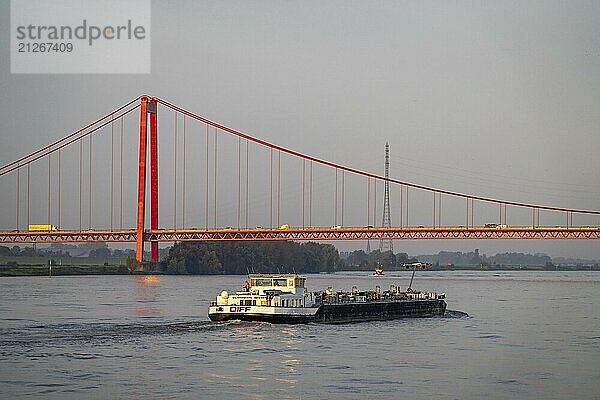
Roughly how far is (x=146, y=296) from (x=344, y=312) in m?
25.3

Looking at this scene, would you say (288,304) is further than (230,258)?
No

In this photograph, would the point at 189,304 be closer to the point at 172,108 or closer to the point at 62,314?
the point at 62,314

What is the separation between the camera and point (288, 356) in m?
36.4

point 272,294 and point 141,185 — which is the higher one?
point 141,185

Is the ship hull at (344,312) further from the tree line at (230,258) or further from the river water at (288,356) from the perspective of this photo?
the tree line at (230,258)

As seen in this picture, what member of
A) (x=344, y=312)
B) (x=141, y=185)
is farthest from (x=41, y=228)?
(x=344, y=312)

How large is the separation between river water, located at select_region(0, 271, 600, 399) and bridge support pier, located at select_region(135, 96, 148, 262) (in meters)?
42.0

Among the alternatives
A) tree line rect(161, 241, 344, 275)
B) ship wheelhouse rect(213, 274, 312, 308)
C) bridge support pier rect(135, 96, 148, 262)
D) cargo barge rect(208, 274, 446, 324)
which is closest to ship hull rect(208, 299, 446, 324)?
cargo barge rect(208, 274, 446, 324)

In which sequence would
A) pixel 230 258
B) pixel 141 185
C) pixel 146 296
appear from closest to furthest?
1. pixel 146 296
2. pixel 141 185
3. pixel 230 258

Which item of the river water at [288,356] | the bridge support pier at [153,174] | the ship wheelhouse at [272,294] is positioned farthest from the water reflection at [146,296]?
the ship wheelhouse at [272,294]

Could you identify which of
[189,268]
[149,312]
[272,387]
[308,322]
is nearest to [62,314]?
[149,312]

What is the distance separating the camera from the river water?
2947 cm

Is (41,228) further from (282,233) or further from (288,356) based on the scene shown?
(288,356)

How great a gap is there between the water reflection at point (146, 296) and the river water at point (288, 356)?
0.57m
